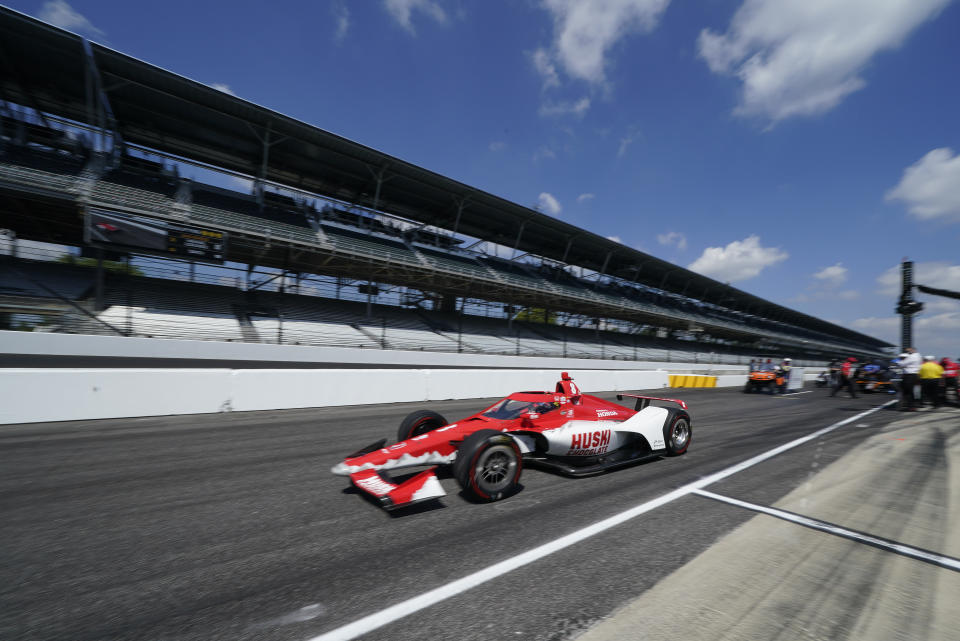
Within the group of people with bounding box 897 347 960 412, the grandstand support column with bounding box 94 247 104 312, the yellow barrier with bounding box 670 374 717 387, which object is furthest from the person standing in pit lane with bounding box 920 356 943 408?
the grandstand support column with bounding box 94 247 104 312

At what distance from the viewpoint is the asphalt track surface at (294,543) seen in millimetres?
2018

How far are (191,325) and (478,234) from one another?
19586 mm

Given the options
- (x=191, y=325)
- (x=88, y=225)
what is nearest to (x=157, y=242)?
(x=88, y=225)

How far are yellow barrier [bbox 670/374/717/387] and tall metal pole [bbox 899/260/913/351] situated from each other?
85.2 ft

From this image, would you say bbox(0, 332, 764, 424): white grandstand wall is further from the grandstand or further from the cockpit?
the cockpit

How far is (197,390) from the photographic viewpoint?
315 inches

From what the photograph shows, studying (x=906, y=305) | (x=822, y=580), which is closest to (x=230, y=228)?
(x=822, y=580)

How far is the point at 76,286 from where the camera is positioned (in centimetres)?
1465

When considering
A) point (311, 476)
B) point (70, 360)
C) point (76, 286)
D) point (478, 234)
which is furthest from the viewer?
point (478, 234)

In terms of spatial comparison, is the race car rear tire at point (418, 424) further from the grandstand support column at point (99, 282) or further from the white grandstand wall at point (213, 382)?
the grandstand support column at point (99, 282)

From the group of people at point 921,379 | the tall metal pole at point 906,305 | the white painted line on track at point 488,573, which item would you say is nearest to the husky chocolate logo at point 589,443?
the white painted line on track at point 488,573

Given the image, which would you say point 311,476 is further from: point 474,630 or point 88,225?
point 88,225

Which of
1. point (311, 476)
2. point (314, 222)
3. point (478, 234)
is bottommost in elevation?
point (311, 476)

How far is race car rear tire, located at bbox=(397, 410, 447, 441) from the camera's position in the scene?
187 inches
